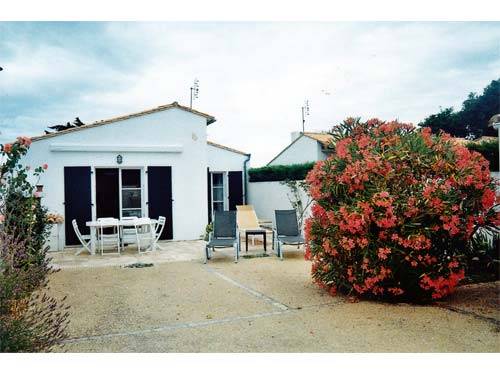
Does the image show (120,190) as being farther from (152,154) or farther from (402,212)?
(402,212)

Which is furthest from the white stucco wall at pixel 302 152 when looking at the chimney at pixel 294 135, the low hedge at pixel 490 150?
the low hedge at pixel 490 150

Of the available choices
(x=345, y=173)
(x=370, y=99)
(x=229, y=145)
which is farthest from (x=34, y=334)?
(x=229, y=145)

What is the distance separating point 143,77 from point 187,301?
4.52 meters

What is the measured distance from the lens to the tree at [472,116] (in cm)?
A: 2684

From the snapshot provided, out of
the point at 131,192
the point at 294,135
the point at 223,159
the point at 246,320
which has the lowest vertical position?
the point at 246,320

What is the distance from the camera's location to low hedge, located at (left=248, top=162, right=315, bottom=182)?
1564 cm

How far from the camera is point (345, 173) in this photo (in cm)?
597

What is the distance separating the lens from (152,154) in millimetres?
12891

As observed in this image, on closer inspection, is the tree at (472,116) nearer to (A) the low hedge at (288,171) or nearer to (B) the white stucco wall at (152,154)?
(A) the low hedge at (288,171)

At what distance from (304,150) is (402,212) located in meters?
13.6

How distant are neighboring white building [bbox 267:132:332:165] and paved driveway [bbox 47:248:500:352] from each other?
35.3ft

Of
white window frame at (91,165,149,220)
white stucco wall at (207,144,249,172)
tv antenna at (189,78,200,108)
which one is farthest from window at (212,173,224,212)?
tv antenna at (189,78,200,108)

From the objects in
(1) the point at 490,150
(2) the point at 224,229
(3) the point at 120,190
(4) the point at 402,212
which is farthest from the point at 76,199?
(1) the point at 490,150

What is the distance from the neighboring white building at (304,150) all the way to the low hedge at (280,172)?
1.49 m
